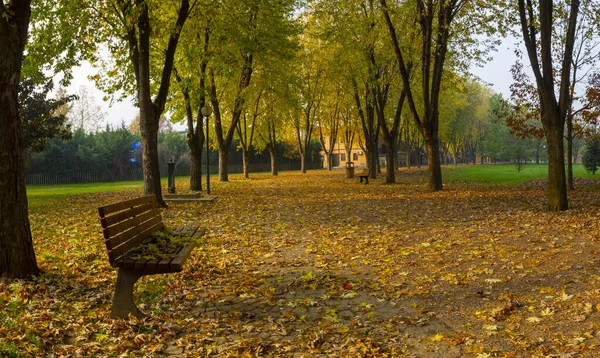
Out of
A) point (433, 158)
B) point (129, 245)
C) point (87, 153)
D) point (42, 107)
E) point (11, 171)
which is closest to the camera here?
point (129, 245)

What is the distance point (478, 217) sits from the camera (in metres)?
12.6

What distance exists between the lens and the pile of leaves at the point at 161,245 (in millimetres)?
5481

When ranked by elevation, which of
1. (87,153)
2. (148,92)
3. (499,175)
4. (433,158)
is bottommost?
(499,175)

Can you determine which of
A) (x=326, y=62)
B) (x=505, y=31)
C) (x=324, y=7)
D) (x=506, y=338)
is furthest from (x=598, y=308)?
(x=326, y=62)

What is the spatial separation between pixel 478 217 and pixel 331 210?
4.45 m

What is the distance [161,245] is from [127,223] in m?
0.65

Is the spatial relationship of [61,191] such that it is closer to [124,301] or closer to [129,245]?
[129,245]

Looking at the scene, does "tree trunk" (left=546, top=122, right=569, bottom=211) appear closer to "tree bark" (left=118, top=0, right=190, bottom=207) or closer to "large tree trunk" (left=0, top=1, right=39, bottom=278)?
"tree bark" (left=118, top=0, right=190, bottom=207)

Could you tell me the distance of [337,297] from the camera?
234 inches

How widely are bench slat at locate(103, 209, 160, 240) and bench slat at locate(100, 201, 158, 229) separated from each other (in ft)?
0.15

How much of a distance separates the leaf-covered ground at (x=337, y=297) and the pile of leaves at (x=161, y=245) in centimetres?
57

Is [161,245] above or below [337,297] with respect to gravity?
above

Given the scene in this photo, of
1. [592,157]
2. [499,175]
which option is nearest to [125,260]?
[592,157]

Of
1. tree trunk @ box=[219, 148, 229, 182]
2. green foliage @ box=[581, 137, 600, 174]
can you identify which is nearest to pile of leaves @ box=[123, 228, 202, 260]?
tree trunk @ box=[219, 148, 229, 182]
